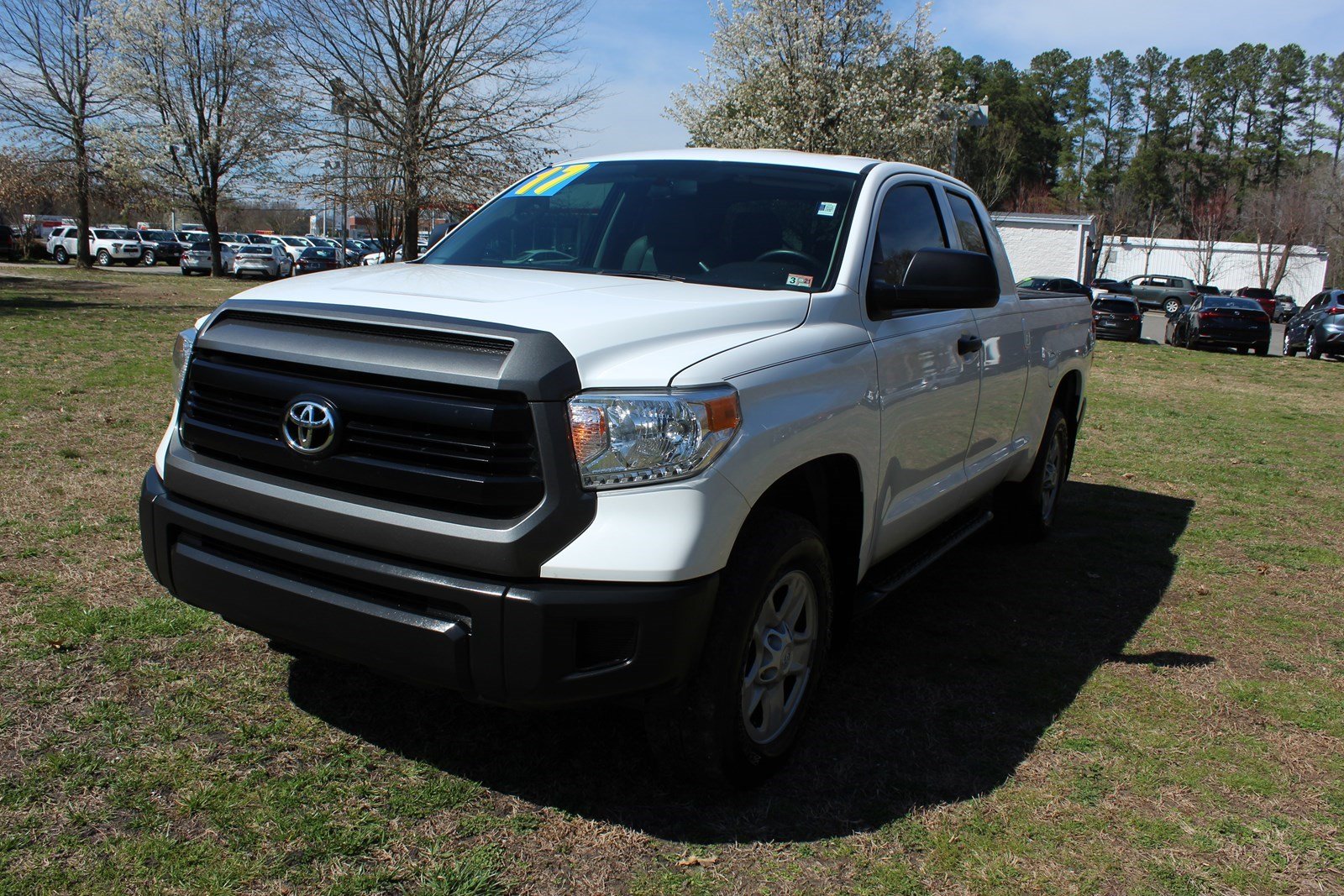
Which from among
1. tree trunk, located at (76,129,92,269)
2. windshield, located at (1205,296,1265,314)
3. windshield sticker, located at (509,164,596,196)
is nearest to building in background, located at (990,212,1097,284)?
windshield, located at (1205,296,1265,314)

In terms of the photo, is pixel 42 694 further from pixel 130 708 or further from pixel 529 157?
pixel 529 157

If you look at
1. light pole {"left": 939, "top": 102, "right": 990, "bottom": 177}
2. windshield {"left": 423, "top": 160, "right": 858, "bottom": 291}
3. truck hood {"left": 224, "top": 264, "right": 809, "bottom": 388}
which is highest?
light pole {"left": 939, "top": 102, "right": 990, "bottom": 177}

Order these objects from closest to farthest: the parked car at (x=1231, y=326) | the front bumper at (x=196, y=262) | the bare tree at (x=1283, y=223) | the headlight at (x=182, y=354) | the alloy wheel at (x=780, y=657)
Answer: the alloy wheel at (x=780, y=657) < the headlight at (x=182, y=354) < the parked car at (x=1231, y=326) < the front bumper at (x=196, y=262) < the bare tree at (x=1283, y=223)

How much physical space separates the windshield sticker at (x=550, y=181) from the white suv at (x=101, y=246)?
4751 centimetres

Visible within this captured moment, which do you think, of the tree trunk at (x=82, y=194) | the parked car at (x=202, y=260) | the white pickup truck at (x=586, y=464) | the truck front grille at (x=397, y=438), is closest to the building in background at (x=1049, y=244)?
the parked car at (x=202, y=260)

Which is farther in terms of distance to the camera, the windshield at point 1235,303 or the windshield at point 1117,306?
the windshield at point 1117,306

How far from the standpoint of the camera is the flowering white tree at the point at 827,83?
29.7 meters

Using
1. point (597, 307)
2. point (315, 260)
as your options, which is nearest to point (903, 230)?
point (597, 307)

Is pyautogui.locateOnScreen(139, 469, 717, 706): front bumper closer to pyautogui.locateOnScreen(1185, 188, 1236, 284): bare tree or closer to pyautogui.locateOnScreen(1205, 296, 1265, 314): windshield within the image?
pyautogui.locateOnScreen(1205, 296, 1265, 314): windshield

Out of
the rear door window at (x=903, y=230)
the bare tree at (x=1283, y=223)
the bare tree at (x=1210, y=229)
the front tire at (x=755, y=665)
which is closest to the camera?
the front tire at (x=755, y=665)

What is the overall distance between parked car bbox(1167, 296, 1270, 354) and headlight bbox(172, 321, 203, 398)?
27734 millimetres

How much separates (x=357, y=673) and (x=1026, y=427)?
11.6 feet

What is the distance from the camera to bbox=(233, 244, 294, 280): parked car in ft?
125

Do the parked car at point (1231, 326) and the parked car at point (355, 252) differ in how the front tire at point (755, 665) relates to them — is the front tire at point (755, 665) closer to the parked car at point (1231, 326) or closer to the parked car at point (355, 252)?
the parked car at point (1231, 326)
